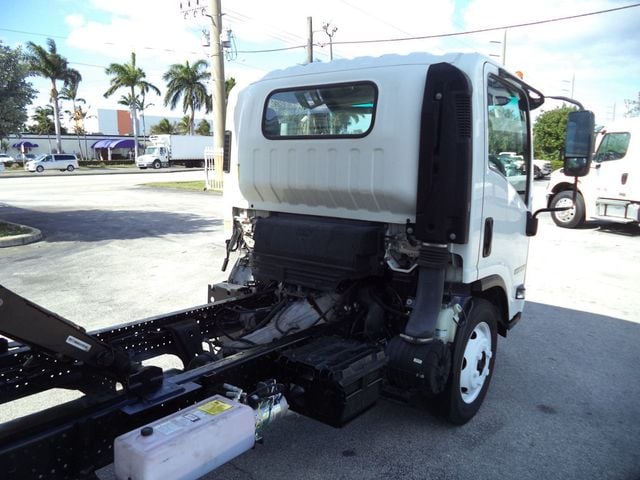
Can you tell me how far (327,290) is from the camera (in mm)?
3604

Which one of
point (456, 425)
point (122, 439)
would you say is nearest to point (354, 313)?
point (456, 425)

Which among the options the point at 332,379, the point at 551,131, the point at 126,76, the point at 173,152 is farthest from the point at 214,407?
the point at 126,76

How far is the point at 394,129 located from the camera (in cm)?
327

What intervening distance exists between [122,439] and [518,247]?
3.31 metres

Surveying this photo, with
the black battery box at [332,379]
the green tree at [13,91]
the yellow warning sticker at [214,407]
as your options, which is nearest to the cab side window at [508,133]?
the black battery box at [332,379]

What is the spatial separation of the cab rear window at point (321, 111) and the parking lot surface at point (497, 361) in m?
2.12

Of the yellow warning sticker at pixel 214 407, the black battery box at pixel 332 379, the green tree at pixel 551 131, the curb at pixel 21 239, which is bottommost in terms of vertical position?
the curb at pixel 21 239

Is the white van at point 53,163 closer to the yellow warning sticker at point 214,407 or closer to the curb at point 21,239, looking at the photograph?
the curb at point 21,239

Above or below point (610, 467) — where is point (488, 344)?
above

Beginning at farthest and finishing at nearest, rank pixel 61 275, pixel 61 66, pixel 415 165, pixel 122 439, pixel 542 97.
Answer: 1. pixel 61 66
2. pixel 61 275
3. pixel 542 97
4. pixel 415 165
5. pixel 122 439

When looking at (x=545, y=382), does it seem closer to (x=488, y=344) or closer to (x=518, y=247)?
(x=488, y=344)

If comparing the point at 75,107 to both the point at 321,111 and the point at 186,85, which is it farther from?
the point at 321,111

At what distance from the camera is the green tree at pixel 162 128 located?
80312 millimetres

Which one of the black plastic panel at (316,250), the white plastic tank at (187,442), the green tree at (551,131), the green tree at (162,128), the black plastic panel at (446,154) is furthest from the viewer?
the green tree at (162,128)
